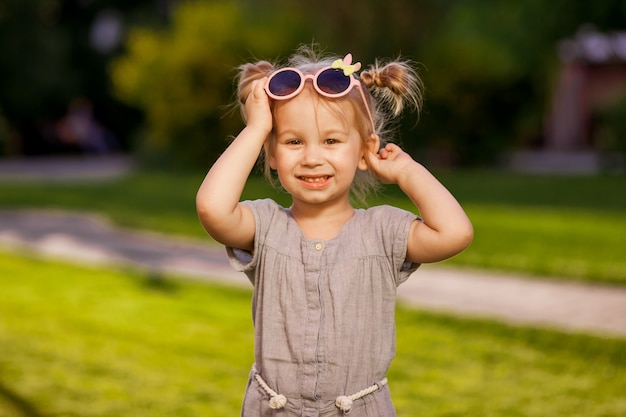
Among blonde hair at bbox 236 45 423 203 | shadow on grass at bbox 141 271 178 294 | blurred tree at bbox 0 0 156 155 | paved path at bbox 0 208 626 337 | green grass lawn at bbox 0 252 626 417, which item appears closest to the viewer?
blonde hair at bbox 236 45 423 203

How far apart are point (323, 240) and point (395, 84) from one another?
497 millimetres

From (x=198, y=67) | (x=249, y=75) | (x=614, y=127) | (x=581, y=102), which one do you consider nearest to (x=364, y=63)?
(x=198, y=67)

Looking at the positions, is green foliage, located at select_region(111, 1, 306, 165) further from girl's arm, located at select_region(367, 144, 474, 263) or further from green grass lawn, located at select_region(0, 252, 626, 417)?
girl's arm, located at select_region(367, 144, 474, 263)

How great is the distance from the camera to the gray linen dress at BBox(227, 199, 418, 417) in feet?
8.59

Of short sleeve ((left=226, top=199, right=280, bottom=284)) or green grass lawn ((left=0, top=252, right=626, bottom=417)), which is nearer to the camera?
short sleeve ((left=226, top=199, right=280, bottom=284))

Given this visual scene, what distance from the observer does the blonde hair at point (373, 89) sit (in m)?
2.70

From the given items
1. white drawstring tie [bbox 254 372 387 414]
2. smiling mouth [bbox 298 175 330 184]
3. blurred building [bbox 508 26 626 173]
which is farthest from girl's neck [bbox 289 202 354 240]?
blurred building [bbox 508 26 626 173]

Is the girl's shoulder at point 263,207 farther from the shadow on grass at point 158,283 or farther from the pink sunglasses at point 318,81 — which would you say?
the shadow on grass at point 158,283

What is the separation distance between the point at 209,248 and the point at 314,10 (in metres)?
12.1

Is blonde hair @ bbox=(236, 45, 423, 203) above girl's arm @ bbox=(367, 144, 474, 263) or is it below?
above

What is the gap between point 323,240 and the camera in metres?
2.70

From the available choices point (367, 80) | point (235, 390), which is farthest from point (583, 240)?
point (367, 80)

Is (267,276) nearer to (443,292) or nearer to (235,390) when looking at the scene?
(235,390)

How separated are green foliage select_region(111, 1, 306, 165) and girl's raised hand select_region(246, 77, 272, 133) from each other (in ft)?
60.5
